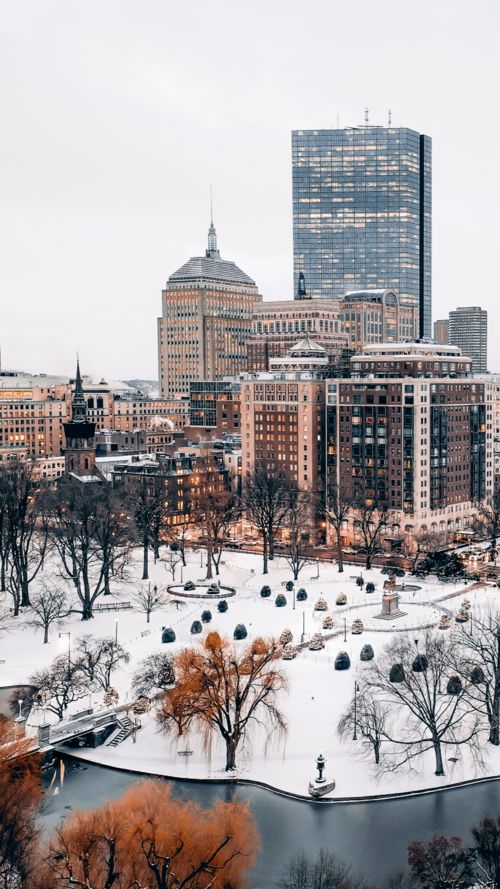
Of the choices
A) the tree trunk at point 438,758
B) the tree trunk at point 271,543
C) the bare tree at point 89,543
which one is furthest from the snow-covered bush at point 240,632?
the tree trunk at point 271,543

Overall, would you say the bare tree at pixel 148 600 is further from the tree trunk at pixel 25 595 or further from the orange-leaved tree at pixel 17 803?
the orange-leaved tree at pixel 17 803

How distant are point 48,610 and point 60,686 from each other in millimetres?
23024

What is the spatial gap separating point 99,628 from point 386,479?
242 ft

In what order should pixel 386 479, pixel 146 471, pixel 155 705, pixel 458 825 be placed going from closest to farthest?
pixel 458 825 → pixel 155 705 → pixel 386 479 → pixel 146 471

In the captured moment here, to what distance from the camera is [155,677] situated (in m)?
93.6

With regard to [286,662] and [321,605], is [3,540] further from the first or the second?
[286,662]

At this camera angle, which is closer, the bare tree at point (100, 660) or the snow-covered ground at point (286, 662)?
the snow-covered ground at point (286, 662)

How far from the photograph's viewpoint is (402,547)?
164m

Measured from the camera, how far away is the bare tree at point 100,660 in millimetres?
93688

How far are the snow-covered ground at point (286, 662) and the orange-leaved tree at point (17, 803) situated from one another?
29.6 feet

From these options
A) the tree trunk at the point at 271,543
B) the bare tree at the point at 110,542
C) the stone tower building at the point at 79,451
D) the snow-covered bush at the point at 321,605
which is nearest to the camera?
the snow-covered bush at the point at 321,605

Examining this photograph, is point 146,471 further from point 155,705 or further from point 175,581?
point 155,705

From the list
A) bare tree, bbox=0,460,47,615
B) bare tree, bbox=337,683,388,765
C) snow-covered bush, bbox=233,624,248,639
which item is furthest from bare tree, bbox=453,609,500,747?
bare tree, bbox=0,460,47,615

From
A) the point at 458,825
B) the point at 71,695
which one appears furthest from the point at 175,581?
the point at 458,825
